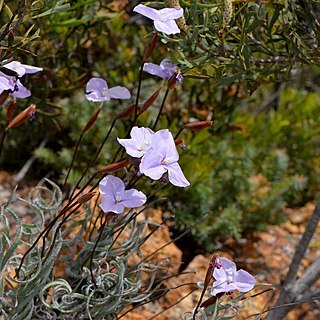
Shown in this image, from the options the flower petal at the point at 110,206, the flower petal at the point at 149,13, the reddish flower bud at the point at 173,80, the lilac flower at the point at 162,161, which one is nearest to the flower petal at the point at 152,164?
the lilac flower at the point at 162,161

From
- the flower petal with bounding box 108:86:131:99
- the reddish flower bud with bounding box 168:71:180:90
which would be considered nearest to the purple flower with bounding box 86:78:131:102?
the flower petal with bounding box 108:86:131:99

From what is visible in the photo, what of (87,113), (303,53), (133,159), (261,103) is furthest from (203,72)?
(261,103)

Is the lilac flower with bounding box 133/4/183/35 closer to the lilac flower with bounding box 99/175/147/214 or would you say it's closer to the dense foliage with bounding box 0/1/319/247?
the lilac flower with bounding box 99/175/147/214

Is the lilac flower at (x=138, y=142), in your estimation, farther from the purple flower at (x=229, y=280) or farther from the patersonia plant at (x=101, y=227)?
the purple flower at (x=229, y=280)

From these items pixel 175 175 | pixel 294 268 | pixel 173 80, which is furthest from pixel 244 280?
pixel 294 268

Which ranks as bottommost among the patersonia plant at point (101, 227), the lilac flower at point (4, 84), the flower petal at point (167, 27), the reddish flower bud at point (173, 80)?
the patersonia plant at point (101, 227)
